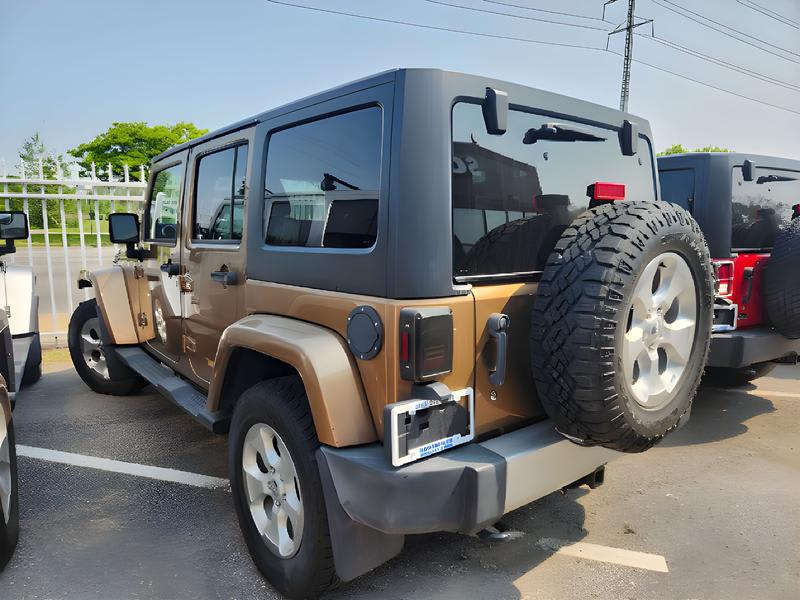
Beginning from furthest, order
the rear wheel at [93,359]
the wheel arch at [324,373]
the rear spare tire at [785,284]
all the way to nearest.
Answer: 1. the rear wheel at [93,359]
2. the rear spare tire at [785,284]
3. the wheel arch at [324,373]

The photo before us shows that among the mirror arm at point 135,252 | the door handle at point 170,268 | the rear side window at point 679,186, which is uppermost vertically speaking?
the rear side window at point 679,186

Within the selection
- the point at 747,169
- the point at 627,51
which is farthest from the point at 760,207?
the point at 627,51

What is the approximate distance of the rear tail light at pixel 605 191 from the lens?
2432mm

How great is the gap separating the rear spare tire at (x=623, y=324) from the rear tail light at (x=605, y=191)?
192 mm

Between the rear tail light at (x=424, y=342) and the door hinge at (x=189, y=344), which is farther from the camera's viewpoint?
the door hinge at (x=189, y=344)

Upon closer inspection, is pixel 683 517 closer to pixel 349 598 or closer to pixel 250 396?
pixel 349 598

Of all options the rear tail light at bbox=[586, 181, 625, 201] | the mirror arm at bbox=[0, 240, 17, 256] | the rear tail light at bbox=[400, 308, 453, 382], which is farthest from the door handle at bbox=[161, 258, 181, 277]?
the rear tail light at bbox=[586, 181, 625, 201]

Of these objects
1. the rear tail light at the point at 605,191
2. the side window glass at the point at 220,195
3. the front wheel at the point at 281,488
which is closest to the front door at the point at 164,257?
the side window glass at the point at 220,195

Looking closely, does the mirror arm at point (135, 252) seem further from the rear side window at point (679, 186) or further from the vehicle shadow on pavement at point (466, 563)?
the rear side window at point (679, 186)

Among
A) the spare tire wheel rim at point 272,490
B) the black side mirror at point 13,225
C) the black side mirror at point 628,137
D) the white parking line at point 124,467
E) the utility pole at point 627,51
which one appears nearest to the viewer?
the spare tire wheel rim at point 272,490

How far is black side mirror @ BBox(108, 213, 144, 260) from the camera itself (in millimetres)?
4430

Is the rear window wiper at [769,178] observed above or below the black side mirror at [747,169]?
below

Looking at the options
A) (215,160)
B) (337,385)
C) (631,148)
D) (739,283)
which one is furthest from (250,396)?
(739,283)

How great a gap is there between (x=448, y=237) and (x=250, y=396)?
1.12 m
